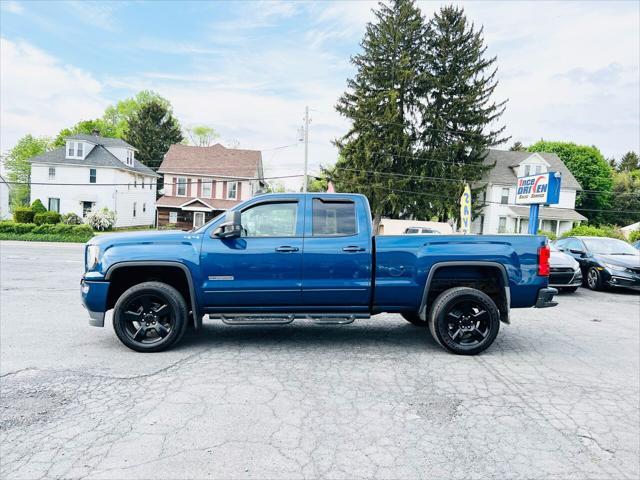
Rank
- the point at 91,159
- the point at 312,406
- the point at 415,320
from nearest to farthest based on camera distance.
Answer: the point at 312,406 < the point at 415,320 < the point at 91,159

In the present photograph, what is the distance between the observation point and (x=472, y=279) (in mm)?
5699

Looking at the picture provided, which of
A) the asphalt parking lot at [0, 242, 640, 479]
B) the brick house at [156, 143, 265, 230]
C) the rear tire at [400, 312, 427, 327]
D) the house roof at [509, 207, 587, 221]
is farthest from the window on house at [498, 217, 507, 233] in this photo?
the rear tire at [400, 312, 427, 327]

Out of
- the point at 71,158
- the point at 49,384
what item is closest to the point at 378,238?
the point at 49,384

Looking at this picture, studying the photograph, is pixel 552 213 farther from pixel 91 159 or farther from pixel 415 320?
pixel 91 159

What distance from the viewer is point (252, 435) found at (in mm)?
3346

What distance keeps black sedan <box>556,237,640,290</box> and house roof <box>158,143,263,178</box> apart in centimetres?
3439

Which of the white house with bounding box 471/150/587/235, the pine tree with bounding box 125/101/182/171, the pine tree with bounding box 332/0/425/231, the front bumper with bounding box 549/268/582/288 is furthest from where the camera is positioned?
the pine tree with bounding box 125/101/182/171

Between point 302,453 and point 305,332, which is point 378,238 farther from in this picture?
point 302,453

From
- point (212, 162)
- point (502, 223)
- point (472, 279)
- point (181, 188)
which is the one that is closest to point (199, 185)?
point (181, 188)

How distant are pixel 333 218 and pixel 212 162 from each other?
4090 centimetres

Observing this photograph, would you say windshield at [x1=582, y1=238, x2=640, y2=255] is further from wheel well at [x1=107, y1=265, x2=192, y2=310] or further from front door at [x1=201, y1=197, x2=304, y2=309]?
wheel well at [x1=107, y1=265, x2=192, y2=310]

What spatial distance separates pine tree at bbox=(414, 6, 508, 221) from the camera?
35.6m

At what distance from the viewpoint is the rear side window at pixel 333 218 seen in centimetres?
551

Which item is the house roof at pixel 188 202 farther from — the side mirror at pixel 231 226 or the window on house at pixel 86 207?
the side mirror at pixel 231 226
